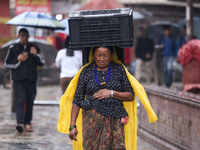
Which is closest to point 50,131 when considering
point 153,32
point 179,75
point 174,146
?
point 174,146

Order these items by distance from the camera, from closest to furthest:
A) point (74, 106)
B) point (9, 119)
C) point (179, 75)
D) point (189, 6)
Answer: point (74, 106) → point (9, 119) → point (189, 6) → point (179, 75)

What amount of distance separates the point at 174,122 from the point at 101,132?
206cm

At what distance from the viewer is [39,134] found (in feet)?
23.9

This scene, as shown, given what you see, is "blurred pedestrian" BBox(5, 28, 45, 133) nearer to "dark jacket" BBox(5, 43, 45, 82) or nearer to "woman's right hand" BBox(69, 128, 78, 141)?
"dark jacket" BBox(5, 43, 45, 82)

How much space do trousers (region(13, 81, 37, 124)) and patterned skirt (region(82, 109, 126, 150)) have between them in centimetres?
345

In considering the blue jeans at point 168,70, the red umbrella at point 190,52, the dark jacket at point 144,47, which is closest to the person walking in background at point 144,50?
the dark jacket at point 144,47

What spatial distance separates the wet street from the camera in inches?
251

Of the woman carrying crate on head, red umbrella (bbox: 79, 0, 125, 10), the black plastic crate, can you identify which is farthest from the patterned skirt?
red umbrella (bbox: 79, 0, 125, 10)

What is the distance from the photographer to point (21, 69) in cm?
725

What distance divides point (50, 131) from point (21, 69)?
1.31 meters

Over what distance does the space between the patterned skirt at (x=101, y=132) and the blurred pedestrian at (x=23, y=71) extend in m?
3.41

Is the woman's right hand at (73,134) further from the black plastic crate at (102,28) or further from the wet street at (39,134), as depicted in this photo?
the wet street at (39,134)

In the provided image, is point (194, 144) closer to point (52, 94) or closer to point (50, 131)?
point (50, 131)

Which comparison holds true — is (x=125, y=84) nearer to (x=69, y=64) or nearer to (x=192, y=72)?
(x=69, y=64)
